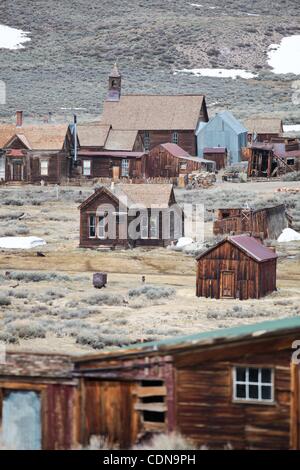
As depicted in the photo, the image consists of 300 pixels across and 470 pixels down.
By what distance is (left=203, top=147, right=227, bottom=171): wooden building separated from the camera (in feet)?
255

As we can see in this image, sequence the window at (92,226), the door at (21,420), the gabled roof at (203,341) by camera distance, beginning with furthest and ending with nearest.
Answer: the window at (92,226) < the door at (21,420) < the gabled roof at (203,341)

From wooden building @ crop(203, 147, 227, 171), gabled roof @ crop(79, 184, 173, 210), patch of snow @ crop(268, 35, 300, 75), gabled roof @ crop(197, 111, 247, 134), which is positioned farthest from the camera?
patch of snow @ crop(268, 35, 300, 75)

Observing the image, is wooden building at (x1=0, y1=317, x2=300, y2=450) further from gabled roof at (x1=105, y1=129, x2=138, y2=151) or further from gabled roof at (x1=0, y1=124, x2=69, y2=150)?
gabled roof at (x1=105, y1=129, x2=138, y2=151)

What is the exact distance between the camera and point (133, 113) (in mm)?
82125

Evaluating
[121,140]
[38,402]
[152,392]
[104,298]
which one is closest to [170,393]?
[152,392]

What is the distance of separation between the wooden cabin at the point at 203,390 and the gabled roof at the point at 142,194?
28.7m

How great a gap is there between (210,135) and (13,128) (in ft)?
57.3

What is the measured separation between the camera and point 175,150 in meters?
74.5

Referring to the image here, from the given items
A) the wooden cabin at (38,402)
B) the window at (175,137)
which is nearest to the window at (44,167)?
the window at (175,137)

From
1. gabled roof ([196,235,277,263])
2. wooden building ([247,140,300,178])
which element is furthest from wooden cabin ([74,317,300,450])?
wooden building ([247,140,300,178])

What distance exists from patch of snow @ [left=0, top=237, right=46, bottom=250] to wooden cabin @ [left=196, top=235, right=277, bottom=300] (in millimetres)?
13037

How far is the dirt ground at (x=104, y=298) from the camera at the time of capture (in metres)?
26.9

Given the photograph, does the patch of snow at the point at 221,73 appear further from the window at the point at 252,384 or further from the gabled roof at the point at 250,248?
the window at the point at 252,384

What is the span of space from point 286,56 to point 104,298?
425 ft
